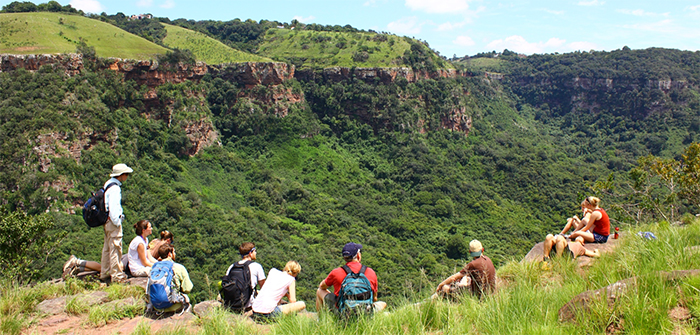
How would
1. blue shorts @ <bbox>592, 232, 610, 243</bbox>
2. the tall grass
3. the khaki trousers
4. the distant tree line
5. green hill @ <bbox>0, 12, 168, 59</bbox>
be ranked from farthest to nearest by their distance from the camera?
the distant tree line
green hill @ <bbox>0, 12, 168, 59</bbox>
blue shorts @ <bbox>592, 232, 610, 243</bbox>
the khaki trousers
the tall grass

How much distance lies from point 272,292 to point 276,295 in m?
0.08

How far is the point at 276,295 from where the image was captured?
6207mm

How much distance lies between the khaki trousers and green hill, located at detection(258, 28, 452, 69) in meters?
52.8

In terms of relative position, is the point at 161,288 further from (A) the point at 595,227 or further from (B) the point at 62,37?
(B) the point at 62,37

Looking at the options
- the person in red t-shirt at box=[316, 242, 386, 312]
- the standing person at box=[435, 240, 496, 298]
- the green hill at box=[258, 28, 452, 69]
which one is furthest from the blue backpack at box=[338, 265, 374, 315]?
the green hill at box=[258, 28, 452, 69]

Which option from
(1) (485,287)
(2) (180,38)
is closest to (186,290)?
(1) (485,287)

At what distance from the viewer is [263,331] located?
5.01 meters

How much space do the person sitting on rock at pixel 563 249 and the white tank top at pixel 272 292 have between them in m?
4.55

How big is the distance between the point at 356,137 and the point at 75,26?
33425 millimetres

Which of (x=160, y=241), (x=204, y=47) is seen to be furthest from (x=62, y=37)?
(x=160, y=241)

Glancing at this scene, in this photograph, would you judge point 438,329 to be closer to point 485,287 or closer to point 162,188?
point 485,287

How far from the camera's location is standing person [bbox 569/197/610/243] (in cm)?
837

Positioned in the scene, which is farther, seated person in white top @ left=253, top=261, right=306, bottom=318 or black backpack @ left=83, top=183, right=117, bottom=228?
black backpack @ left=83, top=183, right=117, bottom=228

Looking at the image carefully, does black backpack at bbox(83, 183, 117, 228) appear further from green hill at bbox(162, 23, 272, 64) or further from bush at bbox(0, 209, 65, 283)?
green hill at bbox(162, 23, 272, 64)
